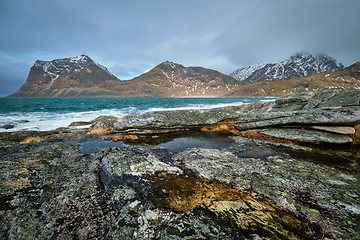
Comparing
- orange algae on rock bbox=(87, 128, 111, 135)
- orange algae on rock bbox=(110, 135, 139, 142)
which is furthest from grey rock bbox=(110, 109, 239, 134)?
orange algae on rock bbox=(110, 135, 139, 142)

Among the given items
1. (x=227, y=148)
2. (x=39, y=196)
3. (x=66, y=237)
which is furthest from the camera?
(x=227, y=148)

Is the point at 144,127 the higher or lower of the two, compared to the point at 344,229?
higher

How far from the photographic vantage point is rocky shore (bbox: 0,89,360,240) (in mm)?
3039

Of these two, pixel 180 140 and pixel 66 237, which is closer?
pixel 66 237

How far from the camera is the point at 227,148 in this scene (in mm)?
8180

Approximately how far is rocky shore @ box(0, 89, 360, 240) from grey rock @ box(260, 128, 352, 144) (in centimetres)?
7

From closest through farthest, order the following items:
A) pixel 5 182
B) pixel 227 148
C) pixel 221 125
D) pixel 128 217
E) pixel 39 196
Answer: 1. pixel 128 217
2. pixel 39 196
3. pixel 5 182
4. pixel 227 148
5. pixel 221 125

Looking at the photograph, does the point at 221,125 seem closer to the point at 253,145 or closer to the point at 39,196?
the point at 253,145

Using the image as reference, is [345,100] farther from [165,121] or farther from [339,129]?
[165,121]

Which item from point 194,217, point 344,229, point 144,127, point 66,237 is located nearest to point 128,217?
point 66,237

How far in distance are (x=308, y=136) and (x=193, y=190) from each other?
9.24 meters

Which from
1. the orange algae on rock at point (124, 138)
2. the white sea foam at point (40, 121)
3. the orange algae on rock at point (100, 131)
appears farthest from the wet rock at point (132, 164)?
the white sea foam at point (40, 121)

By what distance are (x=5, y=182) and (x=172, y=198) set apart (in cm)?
532

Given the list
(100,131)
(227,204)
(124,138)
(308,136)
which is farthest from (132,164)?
(308,136)
